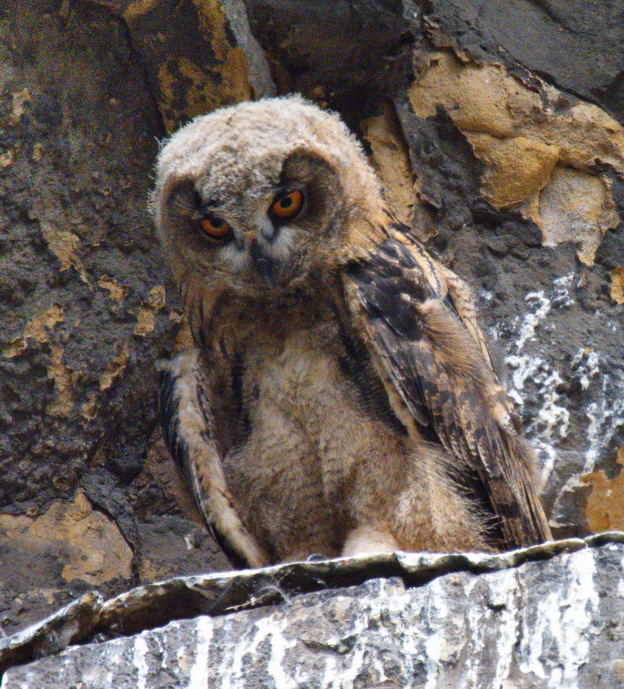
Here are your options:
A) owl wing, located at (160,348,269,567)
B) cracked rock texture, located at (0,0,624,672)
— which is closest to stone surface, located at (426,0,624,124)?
cracked rock texture, located at (0,0,624,672)

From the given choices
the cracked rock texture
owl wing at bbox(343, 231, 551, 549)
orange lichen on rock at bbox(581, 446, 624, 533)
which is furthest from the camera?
orange lichen on rock at bbox(581, 446, 624, 533)

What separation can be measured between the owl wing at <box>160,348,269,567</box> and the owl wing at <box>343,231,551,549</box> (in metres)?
0.60

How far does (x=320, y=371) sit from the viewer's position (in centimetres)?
268

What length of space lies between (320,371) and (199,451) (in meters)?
0.45

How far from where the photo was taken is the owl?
2.56 m

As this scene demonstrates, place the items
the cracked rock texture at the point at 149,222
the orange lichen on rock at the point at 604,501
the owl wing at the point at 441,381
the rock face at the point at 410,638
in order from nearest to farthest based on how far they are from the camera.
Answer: the rock face at the point at 410,638, the owl wing at the point at 441,381, the cracked rock texture at the point at 149,222, the orange lichen on rock at the point at 604,501

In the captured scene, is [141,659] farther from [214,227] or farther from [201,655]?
[214,227]

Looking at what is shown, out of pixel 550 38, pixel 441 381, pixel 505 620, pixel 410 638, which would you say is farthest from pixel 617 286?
pixel 410 638

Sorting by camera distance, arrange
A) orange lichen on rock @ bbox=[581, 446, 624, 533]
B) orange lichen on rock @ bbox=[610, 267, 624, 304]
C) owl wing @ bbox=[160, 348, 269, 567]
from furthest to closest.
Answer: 1. orange lichen on rock @ bbox=[610, 267, 624, 304]
2. orange lichen on rock @ bbox=[581, 446, 624, 533]
3. owl wing @ bbox=[160, 348, 269, 567]

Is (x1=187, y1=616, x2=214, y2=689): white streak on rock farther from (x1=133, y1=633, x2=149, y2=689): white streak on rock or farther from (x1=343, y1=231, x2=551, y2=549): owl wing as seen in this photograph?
(x1=343, y1=231, x2=551, y2=549): owl wing

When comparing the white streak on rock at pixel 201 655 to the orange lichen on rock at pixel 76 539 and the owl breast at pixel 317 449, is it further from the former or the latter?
the orange lichen on rock at pixel 76 539

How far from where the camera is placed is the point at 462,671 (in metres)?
1.84

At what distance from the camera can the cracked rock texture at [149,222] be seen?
3.16 m

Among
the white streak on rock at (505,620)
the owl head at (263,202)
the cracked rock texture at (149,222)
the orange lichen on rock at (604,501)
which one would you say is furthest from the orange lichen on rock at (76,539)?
the orange lichen on rock at (604,501)
